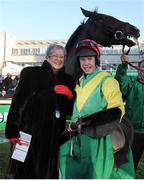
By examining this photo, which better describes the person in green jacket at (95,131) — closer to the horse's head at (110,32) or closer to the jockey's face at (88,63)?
the jockey's face at (88,63)

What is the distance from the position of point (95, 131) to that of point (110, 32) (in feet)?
7.71

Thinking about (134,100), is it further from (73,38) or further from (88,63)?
(88,63)

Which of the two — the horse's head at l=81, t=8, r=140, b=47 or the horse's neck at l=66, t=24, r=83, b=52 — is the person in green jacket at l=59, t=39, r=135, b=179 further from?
the horse's head at l=81, t=8, r=140, b=47

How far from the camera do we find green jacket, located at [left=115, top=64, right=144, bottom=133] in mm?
4734

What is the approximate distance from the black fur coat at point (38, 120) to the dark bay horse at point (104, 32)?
129 cm

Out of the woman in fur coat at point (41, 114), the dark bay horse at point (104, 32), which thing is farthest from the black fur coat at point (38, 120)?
the dark bay horse at point (104, 32)

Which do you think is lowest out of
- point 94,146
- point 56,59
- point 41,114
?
point 94,146

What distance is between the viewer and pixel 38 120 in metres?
3.98

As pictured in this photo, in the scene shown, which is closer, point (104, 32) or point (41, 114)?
point (41, 114)

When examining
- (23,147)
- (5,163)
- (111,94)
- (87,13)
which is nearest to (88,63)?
(111,94)

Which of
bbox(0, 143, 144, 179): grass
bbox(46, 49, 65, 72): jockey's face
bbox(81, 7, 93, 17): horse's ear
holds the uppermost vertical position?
bbox(81, 7, 93, 17): horse's ear

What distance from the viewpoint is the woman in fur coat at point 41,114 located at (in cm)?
399

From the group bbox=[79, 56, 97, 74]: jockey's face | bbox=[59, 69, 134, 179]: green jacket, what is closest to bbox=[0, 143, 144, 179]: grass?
bbox=[59, 69, 134, 179]: green jacket

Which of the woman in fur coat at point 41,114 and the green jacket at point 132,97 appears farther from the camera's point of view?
the green jacket at point 132,97
